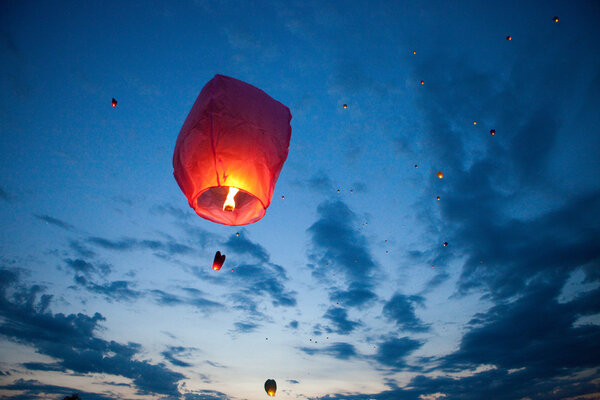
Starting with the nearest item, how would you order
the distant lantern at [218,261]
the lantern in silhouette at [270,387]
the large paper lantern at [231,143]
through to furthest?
the large paper lantern at [231,143] → the distant lantern at [218,261] → the lantern in silhouette at [270,387]

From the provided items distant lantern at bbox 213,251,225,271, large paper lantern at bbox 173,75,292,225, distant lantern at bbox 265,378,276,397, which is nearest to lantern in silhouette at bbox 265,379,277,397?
distant lantern at bbox 265,378,276,397

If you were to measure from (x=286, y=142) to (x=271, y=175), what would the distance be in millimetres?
266

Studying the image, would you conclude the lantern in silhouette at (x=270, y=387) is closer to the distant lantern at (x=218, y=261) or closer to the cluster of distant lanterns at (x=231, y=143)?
the distant lantern at (x=218, y=261)

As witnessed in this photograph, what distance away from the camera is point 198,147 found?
173 centimetres

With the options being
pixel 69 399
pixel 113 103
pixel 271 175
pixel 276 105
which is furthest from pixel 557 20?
pixel 69 399

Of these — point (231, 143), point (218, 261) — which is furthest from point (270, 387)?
point (231, 143)

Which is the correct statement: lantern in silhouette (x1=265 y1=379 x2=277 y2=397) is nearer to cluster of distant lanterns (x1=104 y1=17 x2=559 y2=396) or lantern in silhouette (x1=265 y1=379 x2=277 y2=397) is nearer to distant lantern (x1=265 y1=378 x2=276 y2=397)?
distant lantern (x1=265 y1=378 x2=276 y2=397)

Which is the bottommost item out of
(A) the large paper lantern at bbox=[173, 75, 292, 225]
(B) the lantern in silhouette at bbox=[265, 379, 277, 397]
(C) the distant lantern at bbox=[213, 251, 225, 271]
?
(B) the lantern in silhouette at bbox=[265, 379, 277, 397]

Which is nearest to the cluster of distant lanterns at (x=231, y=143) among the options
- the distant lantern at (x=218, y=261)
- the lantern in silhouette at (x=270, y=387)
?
the distant lantern at (x=218, y=261)

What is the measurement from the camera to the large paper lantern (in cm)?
168

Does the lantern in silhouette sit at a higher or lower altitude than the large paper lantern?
lower

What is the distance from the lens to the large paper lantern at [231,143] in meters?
1.68

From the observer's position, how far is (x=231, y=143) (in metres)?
1.69

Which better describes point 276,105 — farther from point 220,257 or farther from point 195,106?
point 220,257
